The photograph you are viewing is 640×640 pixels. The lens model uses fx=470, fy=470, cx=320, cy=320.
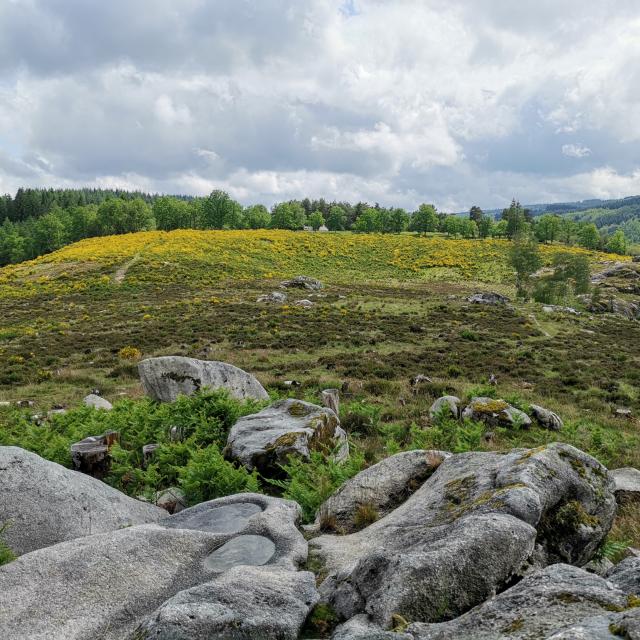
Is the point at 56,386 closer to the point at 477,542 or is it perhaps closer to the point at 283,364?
the point at 283,364

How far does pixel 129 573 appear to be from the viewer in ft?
16.2

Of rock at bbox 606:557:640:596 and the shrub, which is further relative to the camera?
the shrub

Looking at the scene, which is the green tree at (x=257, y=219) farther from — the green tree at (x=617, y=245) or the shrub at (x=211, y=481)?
the shrub at (x=211, y=481)

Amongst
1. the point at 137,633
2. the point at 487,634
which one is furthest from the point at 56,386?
the point at 487,634

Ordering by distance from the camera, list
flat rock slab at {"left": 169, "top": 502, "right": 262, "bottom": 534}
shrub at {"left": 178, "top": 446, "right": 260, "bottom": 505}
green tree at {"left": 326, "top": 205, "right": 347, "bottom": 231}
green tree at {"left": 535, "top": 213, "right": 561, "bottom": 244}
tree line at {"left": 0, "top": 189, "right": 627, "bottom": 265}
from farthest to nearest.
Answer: green tree at {"left": 326, "top": 205, "right": 347, "bottom": 231}, green tree at {"left": 535, "top": 213, "right": 561, "bottom": 244}, tree line at {"left": 0, "top": 189, "right": 627, "bottom": 265}, shrub at {"left": 178, "top": 446, "right": 260, "bottom": 505}, flat rock slab at {"left": 169, "top": 502, "right": 262, "bottom": 534}

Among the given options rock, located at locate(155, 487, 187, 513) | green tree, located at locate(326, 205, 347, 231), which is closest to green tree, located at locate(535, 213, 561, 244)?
green tree, located at locate(326, 205, 347, 231)

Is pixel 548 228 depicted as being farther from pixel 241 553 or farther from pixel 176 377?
pixel 241 553

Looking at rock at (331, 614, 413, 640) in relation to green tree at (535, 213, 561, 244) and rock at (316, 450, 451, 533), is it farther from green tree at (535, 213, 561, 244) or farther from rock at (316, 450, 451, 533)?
green tree at (535, 213, 561, 244)

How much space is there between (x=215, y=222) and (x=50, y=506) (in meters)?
125

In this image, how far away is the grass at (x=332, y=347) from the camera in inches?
568

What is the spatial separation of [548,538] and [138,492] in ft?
25.2

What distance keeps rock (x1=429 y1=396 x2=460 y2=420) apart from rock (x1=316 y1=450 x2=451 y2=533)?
7907mm

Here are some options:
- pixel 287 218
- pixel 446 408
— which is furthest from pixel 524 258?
pixel 287 218

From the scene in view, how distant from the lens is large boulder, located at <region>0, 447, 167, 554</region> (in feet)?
21.7
